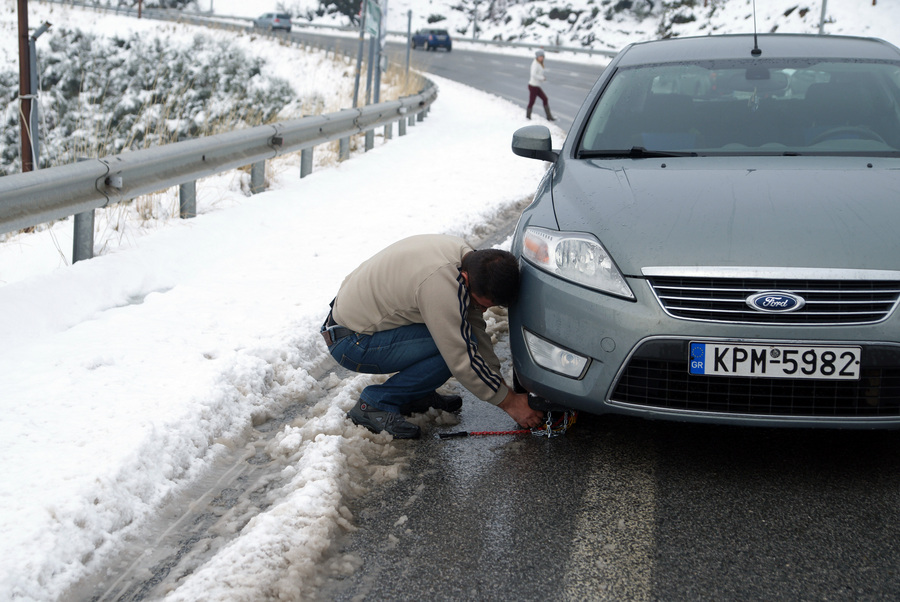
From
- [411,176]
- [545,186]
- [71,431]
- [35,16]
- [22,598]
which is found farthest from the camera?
[35,16]

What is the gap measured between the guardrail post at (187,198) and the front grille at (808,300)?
517 centimetres

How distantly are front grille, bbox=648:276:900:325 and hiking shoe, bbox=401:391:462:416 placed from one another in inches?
53.6

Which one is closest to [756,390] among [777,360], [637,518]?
[777,360]

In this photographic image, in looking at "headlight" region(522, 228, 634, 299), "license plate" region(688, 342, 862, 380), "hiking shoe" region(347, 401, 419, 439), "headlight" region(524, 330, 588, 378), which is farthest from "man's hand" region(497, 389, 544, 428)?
"license plate" region(688, 342, 862, 380)

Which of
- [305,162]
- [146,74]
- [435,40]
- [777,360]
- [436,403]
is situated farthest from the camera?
[435,40]

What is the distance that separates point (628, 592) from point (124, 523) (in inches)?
64.1

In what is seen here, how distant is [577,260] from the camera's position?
3.17m

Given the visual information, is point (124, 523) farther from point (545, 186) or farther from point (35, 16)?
point (35, 16)

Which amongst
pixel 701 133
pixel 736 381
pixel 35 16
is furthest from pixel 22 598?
pixel 35 16

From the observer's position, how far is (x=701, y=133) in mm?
4105

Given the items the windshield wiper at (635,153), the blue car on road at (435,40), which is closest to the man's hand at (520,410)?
the windshield wiper at (635,153)

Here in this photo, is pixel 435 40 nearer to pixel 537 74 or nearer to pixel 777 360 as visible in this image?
pixel 537 74

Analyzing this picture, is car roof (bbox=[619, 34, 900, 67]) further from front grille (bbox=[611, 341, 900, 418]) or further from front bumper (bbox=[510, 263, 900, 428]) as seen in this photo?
front grille (bbox=[611, 341, 900, 418])

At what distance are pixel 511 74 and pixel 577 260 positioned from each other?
32721 millimetres
